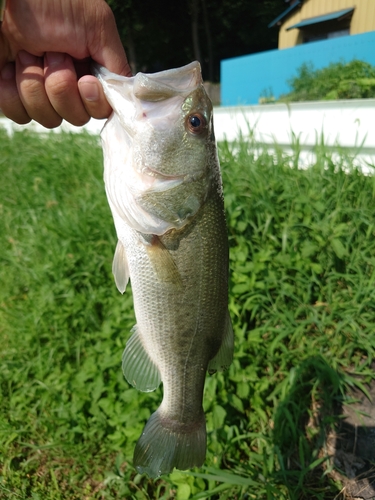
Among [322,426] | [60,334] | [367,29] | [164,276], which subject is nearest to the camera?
[164,276]

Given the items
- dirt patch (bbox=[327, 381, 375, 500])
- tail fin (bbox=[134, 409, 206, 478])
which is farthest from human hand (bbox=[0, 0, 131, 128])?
dirt patch (bbox=[327, 381, 375, 500])

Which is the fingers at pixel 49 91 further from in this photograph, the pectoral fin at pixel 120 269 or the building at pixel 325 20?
the building at pixel 325 20

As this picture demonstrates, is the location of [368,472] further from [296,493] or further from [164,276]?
[164,276]

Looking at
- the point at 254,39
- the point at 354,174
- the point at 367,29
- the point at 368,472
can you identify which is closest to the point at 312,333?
the point at 368,472

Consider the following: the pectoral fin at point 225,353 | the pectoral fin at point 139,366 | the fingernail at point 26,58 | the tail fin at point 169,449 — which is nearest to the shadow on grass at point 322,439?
the tail fin at point 169,449

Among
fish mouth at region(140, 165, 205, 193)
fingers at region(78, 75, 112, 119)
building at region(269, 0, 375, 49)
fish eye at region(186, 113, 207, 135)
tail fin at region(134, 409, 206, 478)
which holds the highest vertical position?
building at region(269, 0, 375, 49)

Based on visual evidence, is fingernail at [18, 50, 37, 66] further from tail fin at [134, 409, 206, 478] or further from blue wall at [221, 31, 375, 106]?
blue wall at [221, 31, 375, 106]

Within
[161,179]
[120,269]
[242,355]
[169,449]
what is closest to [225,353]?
[169,449]
